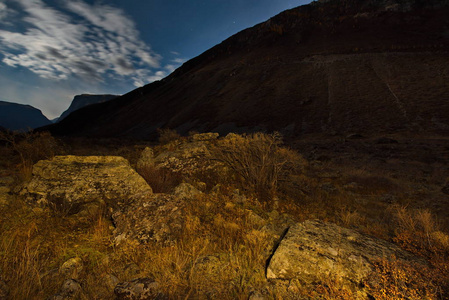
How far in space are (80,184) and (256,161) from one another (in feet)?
14.0

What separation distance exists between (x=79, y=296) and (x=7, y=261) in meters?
1.08

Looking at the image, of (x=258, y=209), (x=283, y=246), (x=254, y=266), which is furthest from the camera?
(x=258, y=209)

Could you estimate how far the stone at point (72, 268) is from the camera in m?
2.27

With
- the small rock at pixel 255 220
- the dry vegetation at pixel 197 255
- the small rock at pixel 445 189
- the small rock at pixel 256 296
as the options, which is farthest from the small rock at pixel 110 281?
the small rock at pixel 445 189

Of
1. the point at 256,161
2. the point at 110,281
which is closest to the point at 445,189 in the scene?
the point at 256,161

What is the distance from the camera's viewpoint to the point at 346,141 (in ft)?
72.2

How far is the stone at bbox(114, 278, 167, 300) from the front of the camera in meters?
1.92

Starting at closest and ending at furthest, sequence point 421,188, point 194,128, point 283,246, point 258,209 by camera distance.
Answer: point 283,246
point 258,209
point 421,188
point 194,128

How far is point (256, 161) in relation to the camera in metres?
5.96

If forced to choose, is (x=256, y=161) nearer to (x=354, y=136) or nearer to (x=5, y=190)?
(x=5, y=190)

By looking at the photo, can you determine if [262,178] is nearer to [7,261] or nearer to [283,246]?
[283,246]

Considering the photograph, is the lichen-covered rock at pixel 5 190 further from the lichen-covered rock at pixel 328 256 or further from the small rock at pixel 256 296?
the lichen-covered rock at pixel 328 256

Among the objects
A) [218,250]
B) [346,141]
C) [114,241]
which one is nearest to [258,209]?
[218,250]

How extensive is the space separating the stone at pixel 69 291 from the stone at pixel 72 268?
22 centimetres
